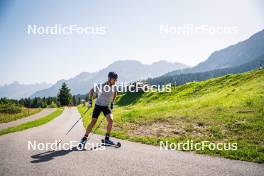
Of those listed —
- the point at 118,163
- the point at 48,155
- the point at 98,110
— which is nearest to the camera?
the point at 118,163

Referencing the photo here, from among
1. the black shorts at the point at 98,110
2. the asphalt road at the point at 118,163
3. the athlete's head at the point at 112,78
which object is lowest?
the asphalt road at the point at 118,163

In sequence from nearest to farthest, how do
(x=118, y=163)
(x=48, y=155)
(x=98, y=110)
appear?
1. (x=118, y=163)
2. (x=48, y=155)
3. (x=98, y=110)

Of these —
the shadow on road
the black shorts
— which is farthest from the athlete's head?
the shadow on road

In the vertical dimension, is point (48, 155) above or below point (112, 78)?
below

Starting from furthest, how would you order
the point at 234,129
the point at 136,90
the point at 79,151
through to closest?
the point at 136,90, the point at 234,129, the point at 79,151

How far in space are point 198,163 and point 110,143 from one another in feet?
14.7

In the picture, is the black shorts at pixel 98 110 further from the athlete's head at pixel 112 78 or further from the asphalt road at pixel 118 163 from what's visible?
the asphalt road at pixel 118 163

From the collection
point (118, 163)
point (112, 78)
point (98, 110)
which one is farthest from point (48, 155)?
point (112, 78)

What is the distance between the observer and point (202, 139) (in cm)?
1190

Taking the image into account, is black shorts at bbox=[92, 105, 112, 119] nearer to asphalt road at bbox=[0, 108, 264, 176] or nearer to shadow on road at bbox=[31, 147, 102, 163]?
shadow on road at bbox=[31, 147, 102, 163]

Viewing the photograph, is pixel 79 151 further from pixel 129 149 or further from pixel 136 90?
pixel 136 90

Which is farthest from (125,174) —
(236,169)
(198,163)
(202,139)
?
(202,139)

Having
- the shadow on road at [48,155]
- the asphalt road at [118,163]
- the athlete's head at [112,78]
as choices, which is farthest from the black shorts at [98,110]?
the asphalt road at [118,163]

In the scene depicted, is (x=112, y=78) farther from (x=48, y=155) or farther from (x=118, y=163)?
(x=118, y=163)
